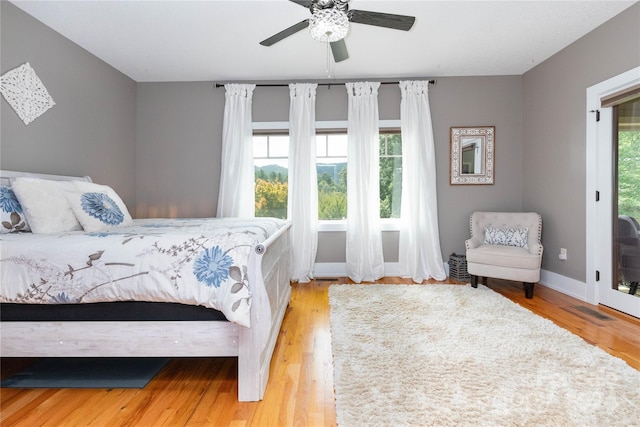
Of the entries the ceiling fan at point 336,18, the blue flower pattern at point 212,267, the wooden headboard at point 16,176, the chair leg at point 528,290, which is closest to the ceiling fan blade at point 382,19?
the ceiling fan at point 336,18

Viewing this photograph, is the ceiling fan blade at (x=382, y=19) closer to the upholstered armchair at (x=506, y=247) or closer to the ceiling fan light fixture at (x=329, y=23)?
the ceiling fan light fixture at (x=329, y=23)

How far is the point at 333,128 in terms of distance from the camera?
4.09 meters

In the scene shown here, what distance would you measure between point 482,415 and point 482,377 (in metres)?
0.35

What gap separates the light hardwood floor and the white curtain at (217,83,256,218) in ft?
7.03

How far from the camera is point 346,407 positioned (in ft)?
4.91

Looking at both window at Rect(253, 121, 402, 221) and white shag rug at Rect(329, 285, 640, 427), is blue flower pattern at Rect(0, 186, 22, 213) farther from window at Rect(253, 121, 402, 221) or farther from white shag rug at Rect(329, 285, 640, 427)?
window at Rect(253, 121, 402, 221)

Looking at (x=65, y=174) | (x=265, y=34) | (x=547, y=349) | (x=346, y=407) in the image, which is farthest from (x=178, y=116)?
(x=547, y=349)

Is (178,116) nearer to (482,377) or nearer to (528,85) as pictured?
A: (482,377)

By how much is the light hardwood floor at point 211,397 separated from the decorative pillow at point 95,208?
98 cm

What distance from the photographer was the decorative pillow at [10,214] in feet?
6.18

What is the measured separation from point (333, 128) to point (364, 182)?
2.83 ft

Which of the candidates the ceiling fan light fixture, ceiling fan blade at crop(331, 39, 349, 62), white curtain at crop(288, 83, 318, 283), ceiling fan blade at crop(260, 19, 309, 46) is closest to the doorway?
ceiling fan blade at crop(331, 39, 349, 62)

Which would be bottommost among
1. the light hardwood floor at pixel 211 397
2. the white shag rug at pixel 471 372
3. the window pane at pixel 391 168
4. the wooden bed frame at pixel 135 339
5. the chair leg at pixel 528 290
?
the light hardwood floor at pixel 211 397

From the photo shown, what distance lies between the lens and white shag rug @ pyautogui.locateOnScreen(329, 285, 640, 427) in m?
1.44
